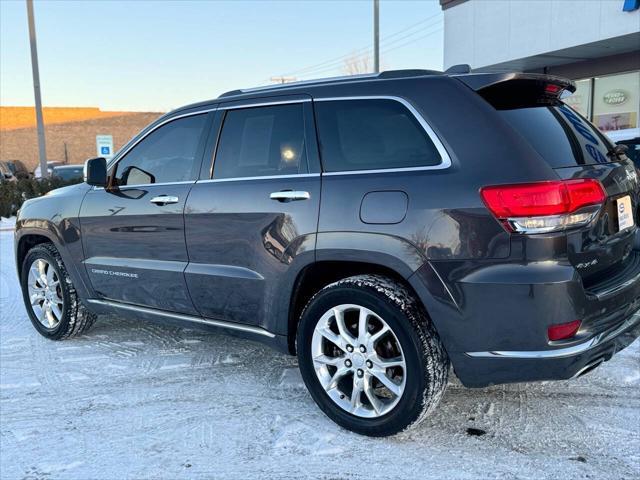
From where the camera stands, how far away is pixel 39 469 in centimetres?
277

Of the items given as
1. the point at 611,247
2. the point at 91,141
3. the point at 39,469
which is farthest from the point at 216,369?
the point at 91,141

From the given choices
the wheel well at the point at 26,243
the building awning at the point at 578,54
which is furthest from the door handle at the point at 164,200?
the building awning at the point at 578,54

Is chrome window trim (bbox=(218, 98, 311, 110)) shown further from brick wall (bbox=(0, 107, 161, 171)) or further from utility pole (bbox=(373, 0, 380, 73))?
brick wall (bbox=(0, 107, 161, 171))

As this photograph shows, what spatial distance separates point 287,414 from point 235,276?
85 cm

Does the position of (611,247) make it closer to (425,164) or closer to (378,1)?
(425,164)

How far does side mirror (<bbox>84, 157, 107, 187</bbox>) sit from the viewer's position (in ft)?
13.6

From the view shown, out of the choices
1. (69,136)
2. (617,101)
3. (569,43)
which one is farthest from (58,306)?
(69,136)

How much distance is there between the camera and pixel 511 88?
2850mm

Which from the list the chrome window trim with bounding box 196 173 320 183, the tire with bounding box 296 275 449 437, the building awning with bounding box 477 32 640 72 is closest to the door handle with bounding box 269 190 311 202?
the chrome window trim with bounding box 196 173 320 183

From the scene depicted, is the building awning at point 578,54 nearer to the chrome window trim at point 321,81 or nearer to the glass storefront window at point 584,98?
the glass storefront window at point 584,98

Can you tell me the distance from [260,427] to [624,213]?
A: 2217 mm

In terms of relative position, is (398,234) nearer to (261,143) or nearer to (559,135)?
(559,135)

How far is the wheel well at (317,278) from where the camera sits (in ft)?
9.72

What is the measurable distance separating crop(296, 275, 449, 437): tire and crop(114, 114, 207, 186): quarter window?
137 cm
